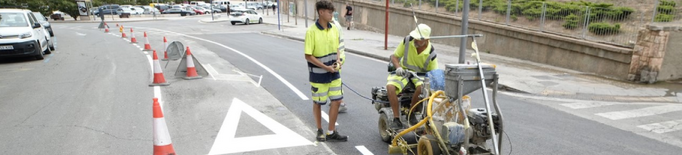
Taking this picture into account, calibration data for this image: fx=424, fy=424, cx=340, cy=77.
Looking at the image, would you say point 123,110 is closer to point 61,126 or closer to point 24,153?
point 61,126

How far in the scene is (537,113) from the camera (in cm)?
713

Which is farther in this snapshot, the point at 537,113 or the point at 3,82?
the point at 3,82

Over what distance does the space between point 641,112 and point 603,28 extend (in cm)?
511

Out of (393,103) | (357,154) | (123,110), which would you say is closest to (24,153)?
(123,110)

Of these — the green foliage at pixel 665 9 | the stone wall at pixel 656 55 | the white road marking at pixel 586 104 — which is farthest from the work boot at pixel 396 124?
the green foliage at pixel 665 9

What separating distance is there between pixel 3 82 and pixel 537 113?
10.9m

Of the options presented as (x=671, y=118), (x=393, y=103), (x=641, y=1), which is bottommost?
(x=671, y=118)

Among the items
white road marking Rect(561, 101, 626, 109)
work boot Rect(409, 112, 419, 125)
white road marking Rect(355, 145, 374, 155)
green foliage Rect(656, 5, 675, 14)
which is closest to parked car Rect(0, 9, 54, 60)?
white road marking Rect(355, 145, 374, 155)

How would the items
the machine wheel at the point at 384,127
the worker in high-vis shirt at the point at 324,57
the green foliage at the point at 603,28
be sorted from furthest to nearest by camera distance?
the green foliage at the point at 603,28, the machine wheel at the point at 384,127, the worker in high-vis shirt at the point at 324,57

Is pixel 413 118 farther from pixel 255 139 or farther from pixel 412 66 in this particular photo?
pixel 255 139

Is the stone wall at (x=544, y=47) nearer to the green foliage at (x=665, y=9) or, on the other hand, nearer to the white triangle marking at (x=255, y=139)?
the green foliage at (x=665, y=9)

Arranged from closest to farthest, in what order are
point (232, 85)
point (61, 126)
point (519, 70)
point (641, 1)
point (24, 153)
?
point (24, 153)
point (61, 126)
point (232, 85)
point (519, 70)
point (641, 1)

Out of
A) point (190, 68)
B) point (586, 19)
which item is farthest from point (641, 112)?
point (190, 68)

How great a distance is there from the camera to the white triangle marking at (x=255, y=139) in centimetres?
509
